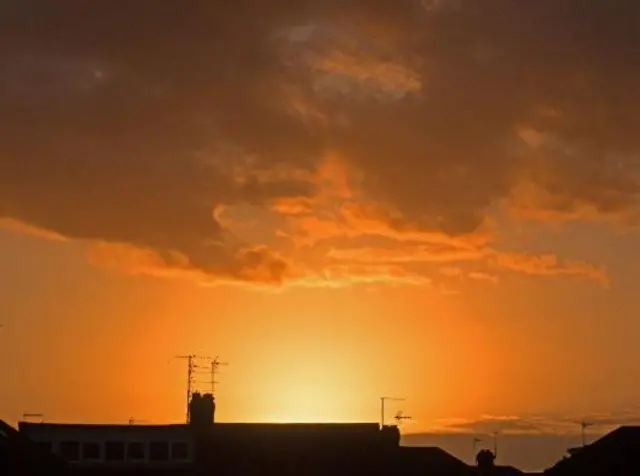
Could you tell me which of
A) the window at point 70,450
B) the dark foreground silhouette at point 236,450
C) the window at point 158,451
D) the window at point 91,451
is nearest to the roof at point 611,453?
the dark foreground silhouette at point 236,450

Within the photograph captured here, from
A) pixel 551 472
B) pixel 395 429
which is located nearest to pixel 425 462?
pixel 395 429

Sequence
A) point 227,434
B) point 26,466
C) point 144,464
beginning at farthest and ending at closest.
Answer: point 227,434 < point 144,464 < point 26,466

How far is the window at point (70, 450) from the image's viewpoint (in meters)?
68.4

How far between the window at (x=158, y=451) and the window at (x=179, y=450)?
331 millimetres

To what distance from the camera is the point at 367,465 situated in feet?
232

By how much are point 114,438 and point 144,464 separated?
2.65m

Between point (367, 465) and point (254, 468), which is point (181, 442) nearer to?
point (254, 468)

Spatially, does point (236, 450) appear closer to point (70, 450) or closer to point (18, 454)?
point (70, 450)

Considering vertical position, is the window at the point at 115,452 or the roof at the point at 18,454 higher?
the window at the point at 115,452

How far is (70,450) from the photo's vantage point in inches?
2712

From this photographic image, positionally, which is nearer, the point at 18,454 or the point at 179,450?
the point at 18,454

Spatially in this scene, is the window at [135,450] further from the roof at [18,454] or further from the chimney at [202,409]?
the roof at [18,454]

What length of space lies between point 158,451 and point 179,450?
1.12 m

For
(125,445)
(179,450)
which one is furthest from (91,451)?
(179,450)
